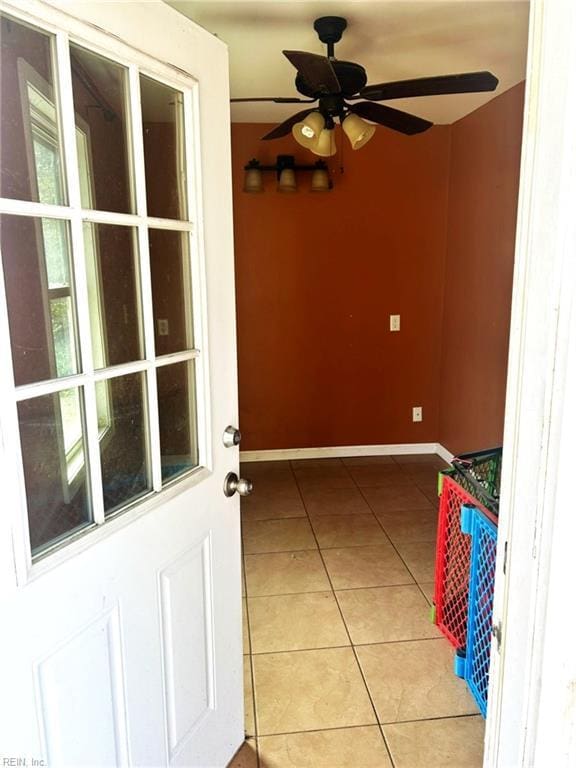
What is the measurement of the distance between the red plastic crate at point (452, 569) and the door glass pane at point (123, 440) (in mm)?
1235

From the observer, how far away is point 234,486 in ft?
5.19

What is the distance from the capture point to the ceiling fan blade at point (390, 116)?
253 cm

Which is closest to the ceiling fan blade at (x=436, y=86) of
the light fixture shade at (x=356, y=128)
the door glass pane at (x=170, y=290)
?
the light fixture shade at (x=356, y=128)

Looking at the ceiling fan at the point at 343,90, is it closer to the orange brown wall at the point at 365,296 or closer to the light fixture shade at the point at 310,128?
the light fixture shade at the point at 310,128

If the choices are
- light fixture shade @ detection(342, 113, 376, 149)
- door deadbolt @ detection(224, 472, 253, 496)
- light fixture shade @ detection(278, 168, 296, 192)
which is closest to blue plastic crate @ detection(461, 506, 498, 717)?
door deadbolt @ detection(224, 472, 253, 496)

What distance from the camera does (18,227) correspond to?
97 cm

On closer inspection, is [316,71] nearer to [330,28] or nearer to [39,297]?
[330,28]

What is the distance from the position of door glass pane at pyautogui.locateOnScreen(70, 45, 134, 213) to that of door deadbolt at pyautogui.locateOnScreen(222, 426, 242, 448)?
0.63m

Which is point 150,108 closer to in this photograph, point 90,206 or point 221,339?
point 90,206

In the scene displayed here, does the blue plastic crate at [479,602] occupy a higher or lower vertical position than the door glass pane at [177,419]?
lower

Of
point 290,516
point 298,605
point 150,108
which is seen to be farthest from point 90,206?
point 290,516

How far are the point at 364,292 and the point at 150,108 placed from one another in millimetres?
3140

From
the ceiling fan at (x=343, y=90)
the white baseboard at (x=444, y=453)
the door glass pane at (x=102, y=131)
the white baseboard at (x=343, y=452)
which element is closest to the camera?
the door glass pane at (x=102, y=131)

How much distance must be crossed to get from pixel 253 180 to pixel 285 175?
0.74 feet
